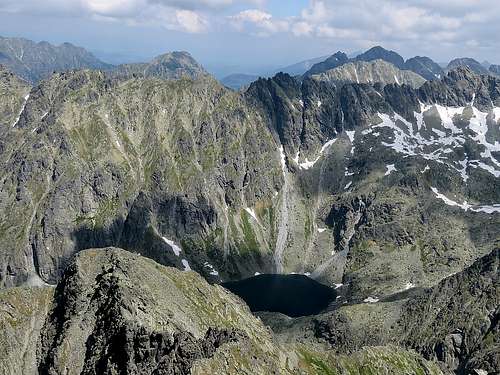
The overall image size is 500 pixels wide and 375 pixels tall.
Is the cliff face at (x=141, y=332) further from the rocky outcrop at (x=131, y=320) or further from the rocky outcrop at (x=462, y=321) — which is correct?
the rocky outcrop at (x=462, y=321)

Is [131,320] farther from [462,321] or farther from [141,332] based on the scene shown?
[462,321]

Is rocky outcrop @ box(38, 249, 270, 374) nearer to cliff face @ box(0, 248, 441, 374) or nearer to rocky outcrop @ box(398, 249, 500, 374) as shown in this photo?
cliff face @ box(0, 248, 441, 374)

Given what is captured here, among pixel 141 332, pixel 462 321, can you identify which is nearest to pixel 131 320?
pixel 141 332

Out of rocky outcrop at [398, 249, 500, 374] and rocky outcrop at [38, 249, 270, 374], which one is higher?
rocky outcrop at [38, 249, 270, 374]

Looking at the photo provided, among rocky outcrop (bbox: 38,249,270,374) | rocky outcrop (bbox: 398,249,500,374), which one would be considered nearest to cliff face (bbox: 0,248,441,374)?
rocky outcrop (bbox: 38,249,270,374)

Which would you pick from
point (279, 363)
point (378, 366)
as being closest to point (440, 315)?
point (378, 366)

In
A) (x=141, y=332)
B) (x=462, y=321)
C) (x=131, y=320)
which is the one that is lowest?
(x=462, y=321)

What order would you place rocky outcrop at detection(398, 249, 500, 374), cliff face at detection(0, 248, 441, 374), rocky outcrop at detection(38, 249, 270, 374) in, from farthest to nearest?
rocky outcrop at detection(398, 249, 500, 374), rocky outcrop at detection(38, 249, 270, 374), cliff face at detection(0, 248, 441, 374)

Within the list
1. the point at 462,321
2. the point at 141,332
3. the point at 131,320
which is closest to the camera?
the point at 141,332

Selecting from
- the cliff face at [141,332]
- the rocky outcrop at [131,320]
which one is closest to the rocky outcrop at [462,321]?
the cliff face at [141,332]

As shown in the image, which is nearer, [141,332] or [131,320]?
[141,332]

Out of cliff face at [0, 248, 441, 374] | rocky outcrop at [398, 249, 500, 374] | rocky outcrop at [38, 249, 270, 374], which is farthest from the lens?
rocky outcrop at [398, 249, 500, 374]
